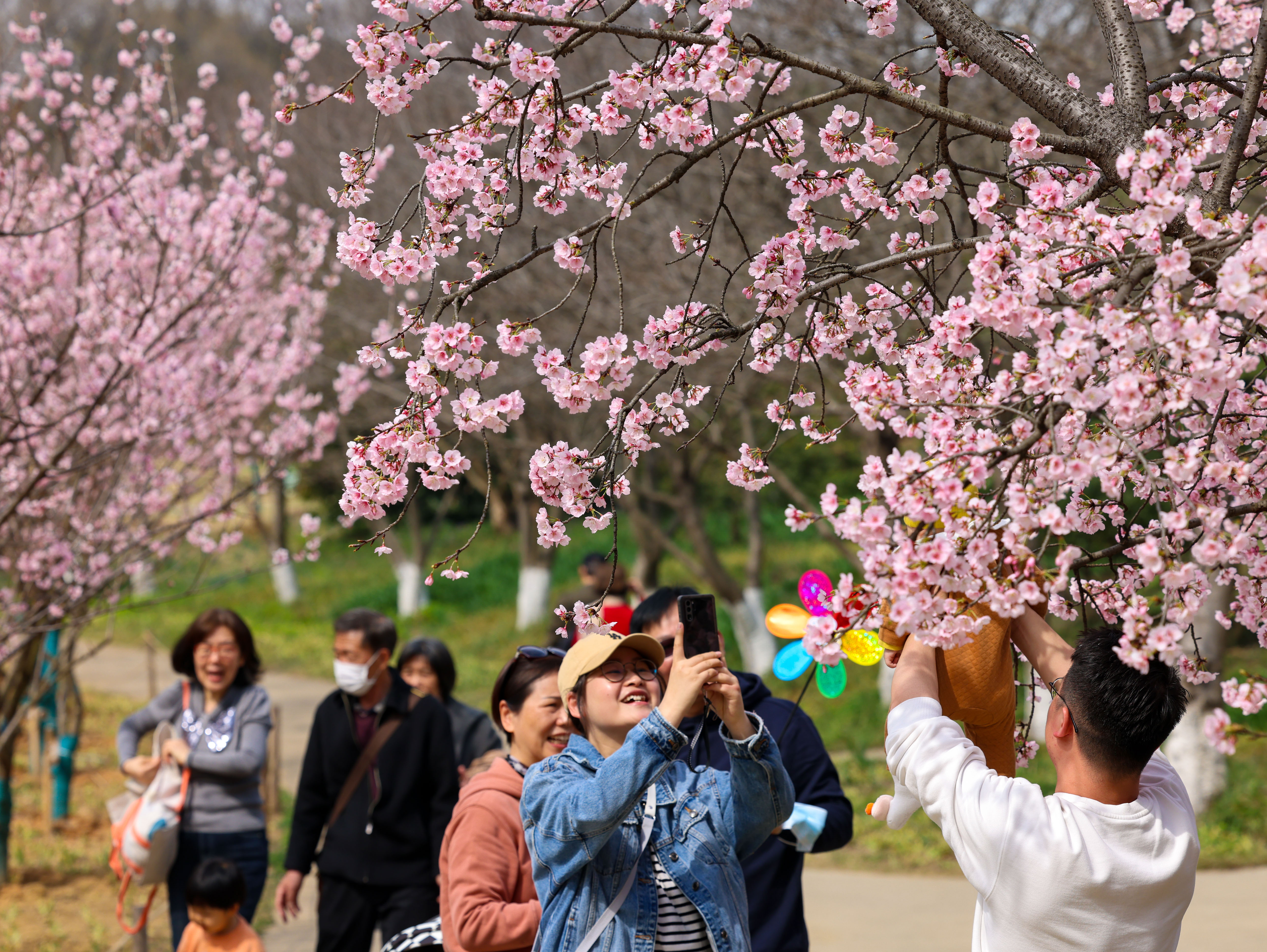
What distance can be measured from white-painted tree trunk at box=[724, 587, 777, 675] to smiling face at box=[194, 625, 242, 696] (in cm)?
762

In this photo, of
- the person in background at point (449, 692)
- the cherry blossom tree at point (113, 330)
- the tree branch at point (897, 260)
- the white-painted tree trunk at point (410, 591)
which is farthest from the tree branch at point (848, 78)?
the white-painted tree trunk at point (410, 591)

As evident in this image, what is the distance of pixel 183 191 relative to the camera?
8.37m

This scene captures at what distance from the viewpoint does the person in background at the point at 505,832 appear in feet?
9.94

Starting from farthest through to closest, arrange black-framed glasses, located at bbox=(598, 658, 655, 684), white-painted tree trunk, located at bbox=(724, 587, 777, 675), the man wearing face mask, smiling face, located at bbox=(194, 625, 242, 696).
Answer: white-painted tree trunk, located at bbox=(724, 587, 777, 675)
smiling face, located at bbox=(194, 625, 242, 696)
the man wearing face mask
black-framed glasses, located at bbox=(598, 658, 655, 684)

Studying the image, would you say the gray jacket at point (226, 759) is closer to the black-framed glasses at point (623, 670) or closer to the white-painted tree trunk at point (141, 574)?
the white-painted tree trunk at point (141, 574)

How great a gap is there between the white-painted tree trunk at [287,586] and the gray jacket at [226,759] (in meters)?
17.4

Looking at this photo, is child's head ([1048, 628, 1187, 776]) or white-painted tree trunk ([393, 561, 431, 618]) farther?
white-painted tree trunk ([393, 561, 431, 618])

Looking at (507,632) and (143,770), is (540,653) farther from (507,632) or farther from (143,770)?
(507,632)

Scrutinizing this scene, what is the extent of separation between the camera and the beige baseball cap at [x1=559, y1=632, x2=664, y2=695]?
269 centimetres

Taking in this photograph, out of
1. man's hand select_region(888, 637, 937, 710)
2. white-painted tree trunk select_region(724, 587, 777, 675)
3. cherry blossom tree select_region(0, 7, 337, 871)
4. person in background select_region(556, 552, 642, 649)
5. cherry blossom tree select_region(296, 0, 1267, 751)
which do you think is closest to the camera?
cherry blossom tree select_region(296, 0, 1267, 751)

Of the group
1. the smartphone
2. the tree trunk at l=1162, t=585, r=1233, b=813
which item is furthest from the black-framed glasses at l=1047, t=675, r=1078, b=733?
the tree trunk at l=1162, t=585, r=1233, b=813

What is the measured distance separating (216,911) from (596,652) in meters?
2.40

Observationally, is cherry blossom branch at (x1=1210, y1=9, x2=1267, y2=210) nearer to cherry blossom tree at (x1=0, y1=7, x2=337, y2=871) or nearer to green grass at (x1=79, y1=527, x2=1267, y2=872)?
cherry blossom tree at (x1=0, y1=7, x2=337, y2=871)

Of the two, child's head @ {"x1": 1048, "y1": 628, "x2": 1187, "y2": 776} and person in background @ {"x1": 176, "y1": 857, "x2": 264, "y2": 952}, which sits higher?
child's head @ {"x1": 1048, "y1": 628, "x2": 1187, "y2": 776}
